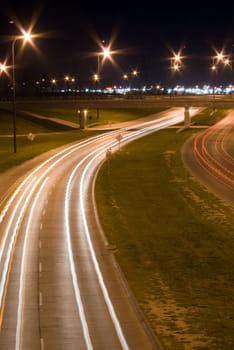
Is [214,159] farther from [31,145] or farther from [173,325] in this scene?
[173,325]

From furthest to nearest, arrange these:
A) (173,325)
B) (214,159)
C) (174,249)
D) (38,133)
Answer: (38,133) < (214,159) < (174,249) < (173,325)

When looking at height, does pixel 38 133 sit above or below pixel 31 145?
above

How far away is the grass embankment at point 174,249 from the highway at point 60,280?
807 millimetres

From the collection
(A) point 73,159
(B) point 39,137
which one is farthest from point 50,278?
(B) point 39,137

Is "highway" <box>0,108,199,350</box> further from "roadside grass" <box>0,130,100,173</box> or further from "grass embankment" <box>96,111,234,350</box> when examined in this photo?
"roadside grass" <box>0,130,100,173</box>

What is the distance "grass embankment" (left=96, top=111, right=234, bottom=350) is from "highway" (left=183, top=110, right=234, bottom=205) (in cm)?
133

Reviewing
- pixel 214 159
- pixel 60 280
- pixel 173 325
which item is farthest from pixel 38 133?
pixel 173 325

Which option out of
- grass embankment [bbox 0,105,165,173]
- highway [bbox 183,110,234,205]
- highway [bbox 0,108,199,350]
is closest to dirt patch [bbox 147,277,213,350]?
highway [bbox 0,108,199,350]

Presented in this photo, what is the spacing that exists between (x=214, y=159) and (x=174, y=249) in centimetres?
3633

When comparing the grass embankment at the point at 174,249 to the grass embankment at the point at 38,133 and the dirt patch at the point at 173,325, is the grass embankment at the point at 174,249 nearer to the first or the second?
the dirt patch at the point at 173,325

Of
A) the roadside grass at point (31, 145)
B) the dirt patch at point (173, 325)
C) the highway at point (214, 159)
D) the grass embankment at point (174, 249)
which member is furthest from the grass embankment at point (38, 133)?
the dirt patch at point (173, 325)

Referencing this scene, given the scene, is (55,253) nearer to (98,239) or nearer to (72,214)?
(98,239)

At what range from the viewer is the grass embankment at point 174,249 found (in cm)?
2011

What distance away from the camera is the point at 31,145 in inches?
3137
